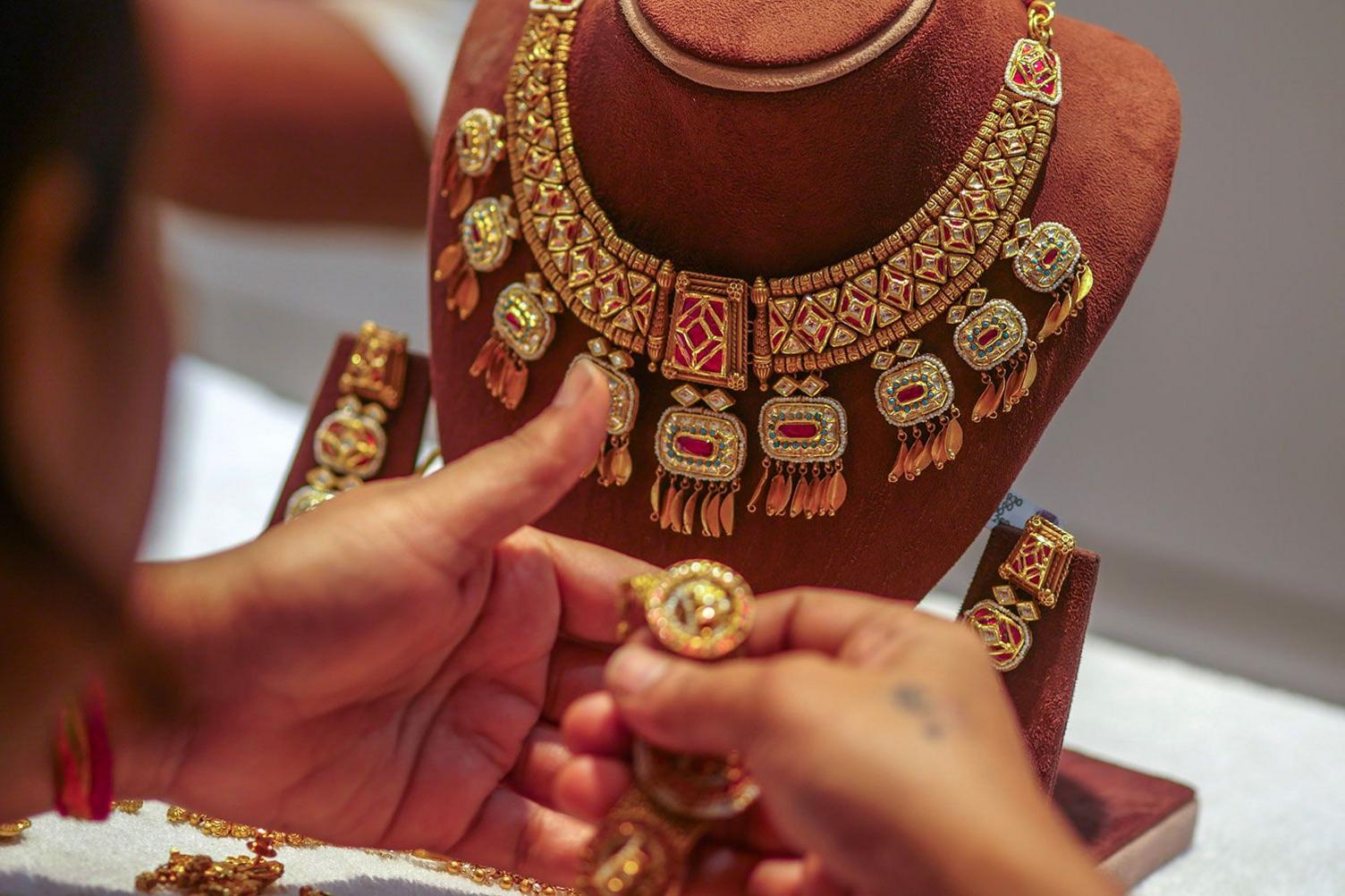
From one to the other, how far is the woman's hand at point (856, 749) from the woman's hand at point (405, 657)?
11 cm

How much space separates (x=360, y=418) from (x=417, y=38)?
37.2 inches

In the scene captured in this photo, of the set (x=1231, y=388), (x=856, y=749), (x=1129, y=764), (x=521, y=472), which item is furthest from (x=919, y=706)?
(x=1231, y=388)

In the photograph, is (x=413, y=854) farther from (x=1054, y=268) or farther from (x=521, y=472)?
(x=1054, y=268)

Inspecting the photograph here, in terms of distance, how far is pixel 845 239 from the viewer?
0.92 meters

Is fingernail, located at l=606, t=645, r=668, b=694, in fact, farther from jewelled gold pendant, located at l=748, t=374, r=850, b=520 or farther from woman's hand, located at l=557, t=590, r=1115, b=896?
jewelled gold pendant, located at l=748, t=374, r=850, b=520

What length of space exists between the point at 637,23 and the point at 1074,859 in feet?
2.02

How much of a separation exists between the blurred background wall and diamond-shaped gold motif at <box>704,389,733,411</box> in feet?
2.04

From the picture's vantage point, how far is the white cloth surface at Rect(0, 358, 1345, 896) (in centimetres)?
93

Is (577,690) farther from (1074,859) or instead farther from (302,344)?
(302,344)

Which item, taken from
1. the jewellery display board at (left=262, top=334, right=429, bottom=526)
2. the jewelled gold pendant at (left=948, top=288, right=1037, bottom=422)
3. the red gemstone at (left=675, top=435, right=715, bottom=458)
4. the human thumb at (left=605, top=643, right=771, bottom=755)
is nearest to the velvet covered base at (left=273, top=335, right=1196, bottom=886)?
the jewellery display board at (left=262, top=334, right=429, bottom=526)

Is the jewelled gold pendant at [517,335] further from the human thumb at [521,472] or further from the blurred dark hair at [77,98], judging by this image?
the blurred dark hair at [77,98]

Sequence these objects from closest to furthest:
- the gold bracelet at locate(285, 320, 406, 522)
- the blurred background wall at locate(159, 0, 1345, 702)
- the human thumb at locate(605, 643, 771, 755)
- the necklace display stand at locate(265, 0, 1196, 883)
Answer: the human thumb at locate(605, 643, 771, 755)
the necklace display stand at locate(265, 0, 1196, 883)
the gold bracelet at locate(285, 320, 406, 522)
the blurred background wall at locate(159, 0, 1345, 702)

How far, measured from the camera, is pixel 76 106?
1.76 ft

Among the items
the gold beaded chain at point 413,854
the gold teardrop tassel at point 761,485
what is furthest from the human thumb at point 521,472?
the gold beaded chain at point 413,854
